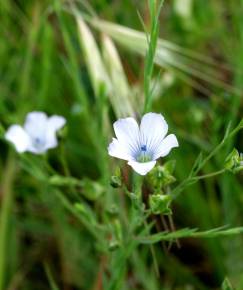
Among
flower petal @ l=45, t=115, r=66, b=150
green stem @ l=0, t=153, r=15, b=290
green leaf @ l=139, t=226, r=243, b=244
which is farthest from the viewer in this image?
green stem @ l=0, t=153, r=15, b=290

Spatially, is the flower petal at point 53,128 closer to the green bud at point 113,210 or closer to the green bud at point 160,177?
the green bud at point 113,210

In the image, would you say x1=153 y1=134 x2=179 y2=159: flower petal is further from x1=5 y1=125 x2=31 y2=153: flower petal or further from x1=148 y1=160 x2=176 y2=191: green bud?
x1=5 y1=125 x2=31 y2=153: flower petal

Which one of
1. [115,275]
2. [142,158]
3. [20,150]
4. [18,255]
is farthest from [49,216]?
[142,158]

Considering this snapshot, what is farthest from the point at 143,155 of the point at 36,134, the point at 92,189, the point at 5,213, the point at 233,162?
the point at 5,213

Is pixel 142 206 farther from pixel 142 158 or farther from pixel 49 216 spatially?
pixel 49 216

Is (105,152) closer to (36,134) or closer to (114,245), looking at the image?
(36,134)

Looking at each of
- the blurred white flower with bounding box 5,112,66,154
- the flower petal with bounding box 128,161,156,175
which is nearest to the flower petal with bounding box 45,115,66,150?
the blurred white flower with bounding box 5,112,66,154
